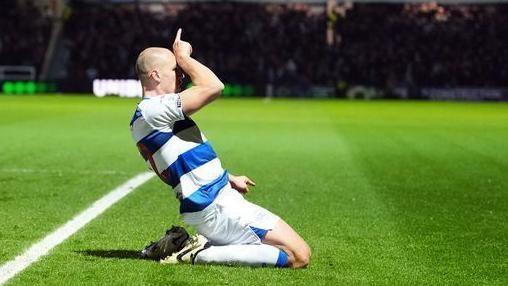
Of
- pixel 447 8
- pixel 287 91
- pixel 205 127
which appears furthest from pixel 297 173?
pixel 447 8

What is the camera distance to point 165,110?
6.34 m

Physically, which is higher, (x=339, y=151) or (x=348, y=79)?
(x=339, y=151)

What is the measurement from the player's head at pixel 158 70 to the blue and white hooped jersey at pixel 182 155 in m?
0.10

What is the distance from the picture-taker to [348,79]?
48.6 m

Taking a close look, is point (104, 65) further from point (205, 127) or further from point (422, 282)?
point (422, 282)

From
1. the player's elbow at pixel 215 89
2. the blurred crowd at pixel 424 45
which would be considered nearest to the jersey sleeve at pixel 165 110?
the player's elbow at pixel 215 89

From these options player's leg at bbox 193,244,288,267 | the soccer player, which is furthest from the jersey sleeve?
player's leg at bbox 193,244,288,267

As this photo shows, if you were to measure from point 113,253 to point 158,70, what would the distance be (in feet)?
4.78

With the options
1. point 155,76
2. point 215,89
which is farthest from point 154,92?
point 215,89

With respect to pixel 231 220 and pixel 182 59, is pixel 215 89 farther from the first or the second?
pixel 231 220

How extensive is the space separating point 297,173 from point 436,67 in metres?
36.6

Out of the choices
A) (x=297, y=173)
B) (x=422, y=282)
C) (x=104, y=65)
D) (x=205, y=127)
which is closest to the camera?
(x=422, y=282)

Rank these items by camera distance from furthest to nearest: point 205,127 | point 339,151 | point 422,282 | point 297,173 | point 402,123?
point 402,123, point 205,127, point 339,151, point 297,173, point 422,282

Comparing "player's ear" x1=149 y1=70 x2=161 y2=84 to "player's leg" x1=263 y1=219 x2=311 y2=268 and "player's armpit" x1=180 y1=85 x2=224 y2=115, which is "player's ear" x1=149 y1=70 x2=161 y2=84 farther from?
"player's leg" x1=263 y1=219 x2=311 y2=268
